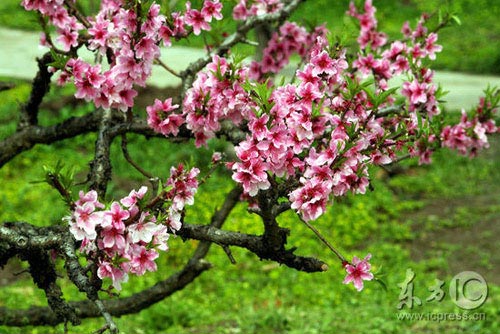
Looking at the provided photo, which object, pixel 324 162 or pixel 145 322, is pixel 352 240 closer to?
pixel 145 322

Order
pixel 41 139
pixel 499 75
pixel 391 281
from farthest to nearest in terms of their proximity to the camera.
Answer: pixel 499 75, pixel 391 281, pixel 41 139

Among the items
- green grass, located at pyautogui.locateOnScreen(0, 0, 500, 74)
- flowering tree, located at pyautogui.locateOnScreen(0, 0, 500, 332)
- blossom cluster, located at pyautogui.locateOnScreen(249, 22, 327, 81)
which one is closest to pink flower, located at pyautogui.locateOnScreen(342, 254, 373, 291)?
flowering tree, located at pyautogui.locateOnScreen(0, 0, 500, 332)

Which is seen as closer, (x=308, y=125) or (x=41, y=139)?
(x=308, y=125)

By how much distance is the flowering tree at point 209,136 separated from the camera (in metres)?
2.45

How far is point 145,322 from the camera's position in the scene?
20.5ft

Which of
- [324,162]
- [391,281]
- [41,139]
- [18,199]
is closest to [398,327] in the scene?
[391,281]

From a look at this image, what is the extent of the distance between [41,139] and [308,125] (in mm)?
2066

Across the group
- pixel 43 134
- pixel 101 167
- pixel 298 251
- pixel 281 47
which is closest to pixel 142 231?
pixel 101 167

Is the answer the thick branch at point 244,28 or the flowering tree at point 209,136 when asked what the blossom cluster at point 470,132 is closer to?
the flowering tree at point 209,136

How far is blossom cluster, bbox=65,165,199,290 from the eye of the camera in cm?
A: 231

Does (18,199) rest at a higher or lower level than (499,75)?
lower

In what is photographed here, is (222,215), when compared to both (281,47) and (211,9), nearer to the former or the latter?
(281,47)

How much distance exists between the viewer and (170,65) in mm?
14117

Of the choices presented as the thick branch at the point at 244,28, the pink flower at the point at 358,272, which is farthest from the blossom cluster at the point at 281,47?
the pink flower at the point at 358,272
